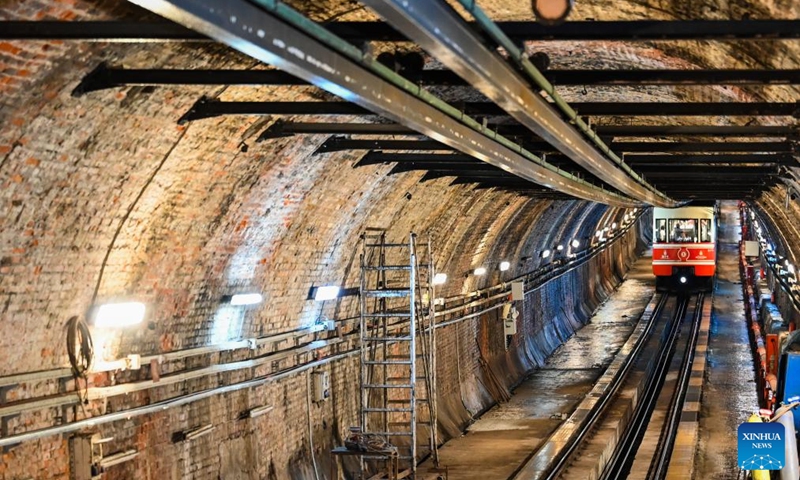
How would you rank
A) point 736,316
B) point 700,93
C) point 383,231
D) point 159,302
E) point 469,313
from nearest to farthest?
1. point 159,302
2. point 700,93
3. point 383,231
4. point 469,313
5. point 736,316

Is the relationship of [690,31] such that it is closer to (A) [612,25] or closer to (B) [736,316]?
(A) [612,25]

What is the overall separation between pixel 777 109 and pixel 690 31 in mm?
3267

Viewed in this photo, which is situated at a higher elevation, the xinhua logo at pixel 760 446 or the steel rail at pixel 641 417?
the xinhua logo at pixel 760 446

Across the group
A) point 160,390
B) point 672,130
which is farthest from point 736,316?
point 160,390

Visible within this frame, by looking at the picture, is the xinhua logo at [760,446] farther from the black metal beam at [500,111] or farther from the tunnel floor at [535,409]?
the tunnel floor at [535,409]

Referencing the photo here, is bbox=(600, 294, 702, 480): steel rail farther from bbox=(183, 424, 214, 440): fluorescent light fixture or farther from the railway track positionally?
bbox=(183, 424, 214, 440): fluorescent light fixture

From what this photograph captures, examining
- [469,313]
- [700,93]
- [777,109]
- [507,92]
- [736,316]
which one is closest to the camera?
[507,92]

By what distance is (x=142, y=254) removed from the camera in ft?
31.6

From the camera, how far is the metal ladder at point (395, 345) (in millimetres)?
15109

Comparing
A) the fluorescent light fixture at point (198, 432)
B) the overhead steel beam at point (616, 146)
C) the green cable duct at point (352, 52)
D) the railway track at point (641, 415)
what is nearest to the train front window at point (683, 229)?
the railway track at point (641, 415)

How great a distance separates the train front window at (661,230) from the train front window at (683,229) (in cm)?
21

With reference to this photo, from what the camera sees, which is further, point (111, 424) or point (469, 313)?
point (469, 313)

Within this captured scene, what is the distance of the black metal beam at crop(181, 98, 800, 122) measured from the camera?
8.81 meters

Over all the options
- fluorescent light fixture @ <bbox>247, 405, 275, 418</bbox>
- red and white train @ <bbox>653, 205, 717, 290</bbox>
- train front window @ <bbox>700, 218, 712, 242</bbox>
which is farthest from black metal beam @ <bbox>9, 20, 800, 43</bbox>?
train front window @ <bbox>700, 218, 712, 242</bbox>
